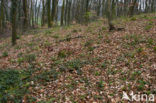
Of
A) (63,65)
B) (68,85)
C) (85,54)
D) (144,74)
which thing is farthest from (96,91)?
(85,54)

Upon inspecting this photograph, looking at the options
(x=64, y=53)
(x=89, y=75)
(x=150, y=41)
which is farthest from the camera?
(x=64, y=53)

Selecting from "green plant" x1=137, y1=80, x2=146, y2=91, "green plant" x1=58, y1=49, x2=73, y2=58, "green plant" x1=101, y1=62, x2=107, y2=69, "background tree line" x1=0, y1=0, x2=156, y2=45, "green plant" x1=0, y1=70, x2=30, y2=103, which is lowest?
"green plant" x1=0, y1=70, x2=30, y2=103

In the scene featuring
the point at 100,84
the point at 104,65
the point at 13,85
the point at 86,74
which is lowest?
the point at 13,85

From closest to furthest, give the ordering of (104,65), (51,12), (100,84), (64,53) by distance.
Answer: (100,84) < (104,65) < (64,53) < (51,12)

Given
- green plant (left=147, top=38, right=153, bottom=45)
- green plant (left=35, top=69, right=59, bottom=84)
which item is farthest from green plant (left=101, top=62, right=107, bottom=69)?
green plant (left=147, top=38, right=153, bottom=45)

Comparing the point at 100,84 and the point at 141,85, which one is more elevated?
the point at 141,85

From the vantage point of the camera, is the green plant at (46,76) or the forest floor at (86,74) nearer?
the forest floor at (86,74)

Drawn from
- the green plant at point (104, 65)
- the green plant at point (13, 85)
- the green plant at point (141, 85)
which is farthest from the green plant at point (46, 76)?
the green plant at point (141, 85)

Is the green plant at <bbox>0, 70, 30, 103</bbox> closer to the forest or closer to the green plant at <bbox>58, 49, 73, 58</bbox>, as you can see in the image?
the forest

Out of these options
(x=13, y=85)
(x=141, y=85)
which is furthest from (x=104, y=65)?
(x=13, y=85)

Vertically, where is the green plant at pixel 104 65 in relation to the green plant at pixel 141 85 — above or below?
above

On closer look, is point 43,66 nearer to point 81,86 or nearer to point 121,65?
point 81,86

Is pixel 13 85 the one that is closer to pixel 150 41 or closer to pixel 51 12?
pixel 150 41

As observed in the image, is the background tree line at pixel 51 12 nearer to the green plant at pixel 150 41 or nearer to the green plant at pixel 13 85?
the green plant at pixel 150 41
